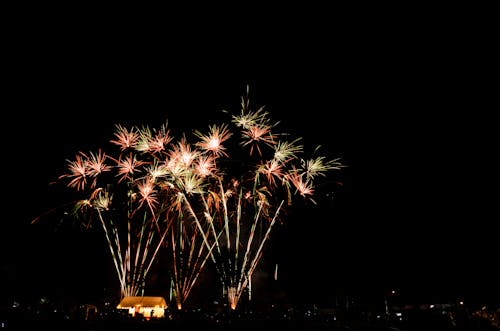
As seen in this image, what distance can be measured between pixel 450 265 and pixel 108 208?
106 ft

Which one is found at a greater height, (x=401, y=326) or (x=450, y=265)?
(x=450, y=265)

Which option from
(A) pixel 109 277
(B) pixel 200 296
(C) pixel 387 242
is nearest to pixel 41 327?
(A) pixel 109 277

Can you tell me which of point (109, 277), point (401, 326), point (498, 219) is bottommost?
point (401, 326)

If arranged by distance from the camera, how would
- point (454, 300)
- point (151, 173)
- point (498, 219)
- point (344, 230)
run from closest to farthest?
point (151, 173) < point (498, 219) < point (454, 300) < point (344, 230)

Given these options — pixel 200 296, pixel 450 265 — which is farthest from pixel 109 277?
pixel 450 265

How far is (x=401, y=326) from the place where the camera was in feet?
68.0

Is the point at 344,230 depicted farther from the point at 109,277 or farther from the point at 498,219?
the point at 109,277

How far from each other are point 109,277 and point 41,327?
30179 millimetres

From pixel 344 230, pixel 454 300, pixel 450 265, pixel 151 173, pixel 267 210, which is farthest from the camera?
pixel 344 230

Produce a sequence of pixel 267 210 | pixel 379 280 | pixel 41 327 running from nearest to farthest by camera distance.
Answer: pixel 41 327 < pixel 267 210 < pixel 379 280

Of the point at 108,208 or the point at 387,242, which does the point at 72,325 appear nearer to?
the point at 108,208

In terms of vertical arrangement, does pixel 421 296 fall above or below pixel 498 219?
below

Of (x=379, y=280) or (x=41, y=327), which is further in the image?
(x=379, y=280)

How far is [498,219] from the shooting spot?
109 ft
